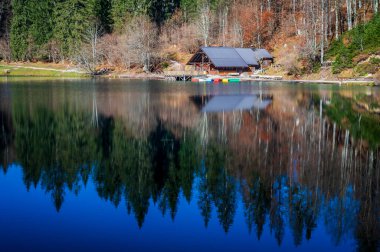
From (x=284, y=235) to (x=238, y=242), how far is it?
1175 mm

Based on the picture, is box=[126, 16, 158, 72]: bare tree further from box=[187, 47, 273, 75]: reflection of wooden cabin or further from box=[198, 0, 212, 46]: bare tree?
box=[198, 0, 212, 46]: bare tree

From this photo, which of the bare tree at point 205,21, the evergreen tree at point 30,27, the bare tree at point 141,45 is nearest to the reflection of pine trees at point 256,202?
the bare tree at point 141,45

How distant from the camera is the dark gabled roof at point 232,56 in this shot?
7319cm

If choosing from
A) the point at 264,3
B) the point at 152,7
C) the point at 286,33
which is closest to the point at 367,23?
the point at 286,33

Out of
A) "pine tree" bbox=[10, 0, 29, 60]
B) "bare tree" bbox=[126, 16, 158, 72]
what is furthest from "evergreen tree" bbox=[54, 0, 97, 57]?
"bare tree" bbox=[126, 16, 158, 72]

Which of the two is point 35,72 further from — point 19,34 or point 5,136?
point 5,136

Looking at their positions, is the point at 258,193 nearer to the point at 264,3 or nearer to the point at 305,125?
the point at 305,125

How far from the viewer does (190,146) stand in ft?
63.8

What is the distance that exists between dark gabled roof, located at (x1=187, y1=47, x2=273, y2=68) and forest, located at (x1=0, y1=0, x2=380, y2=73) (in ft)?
12.9

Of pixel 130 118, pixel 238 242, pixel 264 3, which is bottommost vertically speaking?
pixel 238 242

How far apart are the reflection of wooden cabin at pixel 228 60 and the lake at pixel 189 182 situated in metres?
46.6

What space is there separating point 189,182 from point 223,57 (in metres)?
61.0

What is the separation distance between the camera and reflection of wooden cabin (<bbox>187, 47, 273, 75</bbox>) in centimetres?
7338

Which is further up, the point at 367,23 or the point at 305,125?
the point at 367,23
